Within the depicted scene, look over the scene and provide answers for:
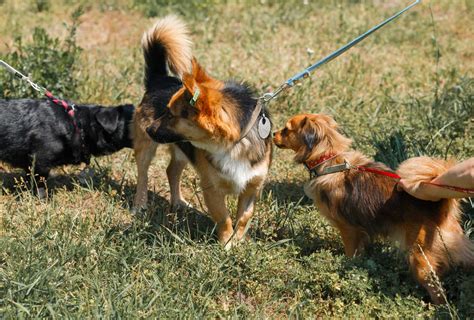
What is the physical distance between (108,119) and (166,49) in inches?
33.6

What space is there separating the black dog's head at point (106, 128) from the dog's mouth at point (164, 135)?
3.63 feet

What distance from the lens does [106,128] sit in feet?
17.3

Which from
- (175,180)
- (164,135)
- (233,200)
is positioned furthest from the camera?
(175,180)

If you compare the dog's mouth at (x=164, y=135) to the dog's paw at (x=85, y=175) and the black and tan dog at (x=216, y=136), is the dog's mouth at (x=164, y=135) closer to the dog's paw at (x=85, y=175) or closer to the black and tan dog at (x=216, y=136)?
the black and tan dog at (x=216, y=136)

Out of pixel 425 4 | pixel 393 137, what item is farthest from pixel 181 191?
pixel 425 4

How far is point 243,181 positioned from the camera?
4.15 metres

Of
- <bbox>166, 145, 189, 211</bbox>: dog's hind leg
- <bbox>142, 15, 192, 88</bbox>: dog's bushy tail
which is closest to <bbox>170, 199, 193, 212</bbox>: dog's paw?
<bbox>166, 145, 189, 211</bbox>: dog's hind leg

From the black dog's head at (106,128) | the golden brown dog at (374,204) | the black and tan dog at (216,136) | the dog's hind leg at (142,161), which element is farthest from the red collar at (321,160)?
the black dog's head at (106,128)

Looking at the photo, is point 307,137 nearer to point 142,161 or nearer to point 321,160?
point 321,160

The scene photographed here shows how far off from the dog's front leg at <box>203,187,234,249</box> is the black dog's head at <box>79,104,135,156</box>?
1.39 meters

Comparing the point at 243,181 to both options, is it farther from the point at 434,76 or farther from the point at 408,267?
the point at 434,76

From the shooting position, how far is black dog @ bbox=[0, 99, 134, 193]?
514 centimetres

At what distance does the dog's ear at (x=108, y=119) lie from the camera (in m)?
5.27

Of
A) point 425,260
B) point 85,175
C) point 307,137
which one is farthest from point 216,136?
point 85,175
